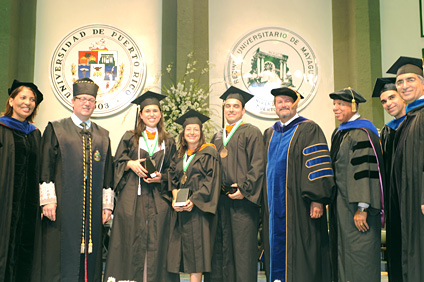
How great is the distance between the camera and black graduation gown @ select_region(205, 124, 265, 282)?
4324 mm

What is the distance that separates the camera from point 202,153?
4.44 metres

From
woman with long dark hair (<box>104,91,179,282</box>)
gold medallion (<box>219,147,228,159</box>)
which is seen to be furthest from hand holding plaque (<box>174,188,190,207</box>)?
gold medallion (<box>219,147,228,159</box>)

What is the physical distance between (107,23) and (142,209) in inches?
172

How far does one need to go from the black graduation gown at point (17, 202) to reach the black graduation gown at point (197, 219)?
131 cm

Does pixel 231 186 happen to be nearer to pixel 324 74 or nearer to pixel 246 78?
pixel 246 78

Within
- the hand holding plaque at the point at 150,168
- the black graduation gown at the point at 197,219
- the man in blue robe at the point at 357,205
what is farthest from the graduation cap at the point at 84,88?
the man in blue robe at the point at 357,205

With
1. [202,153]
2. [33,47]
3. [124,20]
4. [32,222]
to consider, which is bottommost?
[32,222]

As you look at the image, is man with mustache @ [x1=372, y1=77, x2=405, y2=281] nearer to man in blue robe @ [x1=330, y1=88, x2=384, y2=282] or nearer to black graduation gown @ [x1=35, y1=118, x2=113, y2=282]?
man in blue robe @ [x1=330, y1=88, x2=384, y2=282]

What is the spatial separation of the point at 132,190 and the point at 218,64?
383cm

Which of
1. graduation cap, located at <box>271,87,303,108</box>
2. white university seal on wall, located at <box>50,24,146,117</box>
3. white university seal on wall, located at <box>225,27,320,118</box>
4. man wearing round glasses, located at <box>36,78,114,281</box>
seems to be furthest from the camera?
white university seal on wall, located at <box>225,27,320,118</box>

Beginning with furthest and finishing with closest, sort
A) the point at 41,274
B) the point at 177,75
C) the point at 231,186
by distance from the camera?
the point at 177,75 → the point at 231,186 → the point at 41,274

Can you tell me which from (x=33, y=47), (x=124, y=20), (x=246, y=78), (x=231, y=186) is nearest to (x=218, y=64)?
(x=246, y=78)

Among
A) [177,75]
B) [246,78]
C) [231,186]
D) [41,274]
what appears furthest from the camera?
[246,78]

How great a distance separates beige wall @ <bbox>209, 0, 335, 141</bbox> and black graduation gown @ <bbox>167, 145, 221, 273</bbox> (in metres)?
3.48
